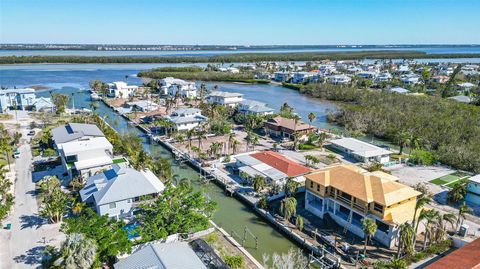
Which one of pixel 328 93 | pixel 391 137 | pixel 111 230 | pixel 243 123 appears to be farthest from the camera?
pixel 328 93

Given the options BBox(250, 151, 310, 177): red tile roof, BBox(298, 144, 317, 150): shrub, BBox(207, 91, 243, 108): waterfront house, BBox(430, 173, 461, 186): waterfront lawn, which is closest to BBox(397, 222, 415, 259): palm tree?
BBox(250, 151, 310, 177): red tile roof

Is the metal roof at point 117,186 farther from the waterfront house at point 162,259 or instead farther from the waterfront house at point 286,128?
the waterfront house at point 286,128

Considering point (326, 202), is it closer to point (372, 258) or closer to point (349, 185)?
point (349, 185)

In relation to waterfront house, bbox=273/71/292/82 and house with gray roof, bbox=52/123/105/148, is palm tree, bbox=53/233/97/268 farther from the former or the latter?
waterfront house, bbox=273/71/292/82

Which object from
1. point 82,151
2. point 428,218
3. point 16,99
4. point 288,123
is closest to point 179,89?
point 16,99

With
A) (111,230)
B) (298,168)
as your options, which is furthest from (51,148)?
(298,168)

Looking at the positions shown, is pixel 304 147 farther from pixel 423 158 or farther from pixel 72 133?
pixel 72 133
